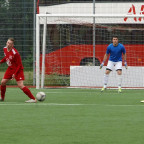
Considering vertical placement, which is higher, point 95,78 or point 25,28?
point 25,28

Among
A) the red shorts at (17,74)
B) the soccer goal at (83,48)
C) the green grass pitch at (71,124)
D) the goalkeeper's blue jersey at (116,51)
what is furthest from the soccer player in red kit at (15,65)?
the soccer goal at (83,48)

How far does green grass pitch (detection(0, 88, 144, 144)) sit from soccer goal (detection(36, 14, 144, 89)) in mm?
8699

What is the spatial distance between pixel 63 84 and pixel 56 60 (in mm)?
1148

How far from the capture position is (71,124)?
8.86 meters

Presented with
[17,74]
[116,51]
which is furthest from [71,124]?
[116,51]

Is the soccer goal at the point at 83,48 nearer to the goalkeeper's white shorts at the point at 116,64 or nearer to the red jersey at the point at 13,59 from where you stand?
the goalkeeper's white shorts at the point at 116,64

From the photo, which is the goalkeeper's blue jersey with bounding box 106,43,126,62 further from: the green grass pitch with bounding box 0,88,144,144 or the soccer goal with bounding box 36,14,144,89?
the green grass pitch with bounding box 0,88,144,144

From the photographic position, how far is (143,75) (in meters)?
21.1

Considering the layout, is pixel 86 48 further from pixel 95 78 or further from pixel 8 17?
pixel 8 17

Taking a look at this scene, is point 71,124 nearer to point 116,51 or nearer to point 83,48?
point 116,51

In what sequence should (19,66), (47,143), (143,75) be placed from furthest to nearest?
(143,75) → (19,66) → (47,143)

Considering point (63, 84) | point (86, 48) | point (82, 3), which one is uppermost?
point (82, 3)

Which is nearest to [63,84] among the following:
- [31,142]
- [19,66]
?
[19,66]

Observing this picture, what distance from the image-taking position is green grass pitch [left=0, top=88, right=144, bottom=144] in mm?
7383
